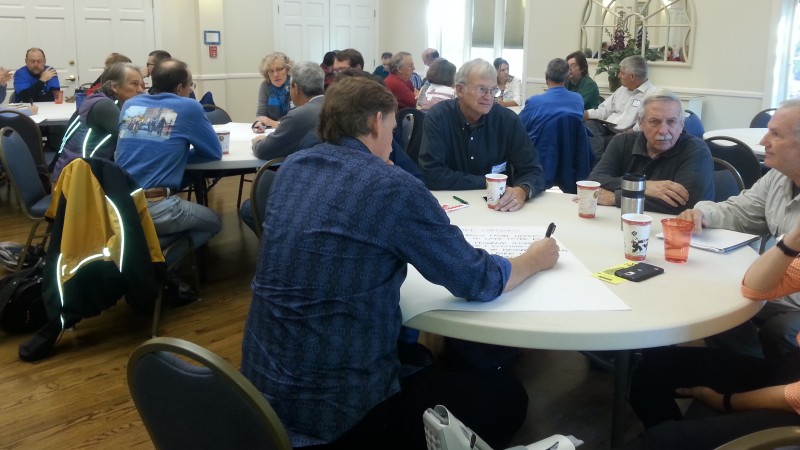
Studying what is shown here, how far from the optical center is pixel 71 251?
9.23ft

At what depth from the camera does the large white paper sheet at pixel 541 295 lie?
1.54m

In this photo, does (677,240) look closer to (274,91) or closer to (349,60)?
(274,91)

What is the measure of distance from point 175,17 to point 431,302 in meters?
7.44

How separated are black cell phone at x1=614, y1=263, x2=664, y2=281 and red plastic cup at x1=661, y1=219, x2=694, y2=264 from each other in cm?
10

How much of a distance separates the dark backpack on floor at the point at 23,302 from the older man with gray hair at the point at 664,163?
98.7 inches

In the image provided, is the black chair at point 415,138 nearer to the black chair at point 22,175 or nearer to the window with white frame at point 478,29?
the black chair at point 22,175

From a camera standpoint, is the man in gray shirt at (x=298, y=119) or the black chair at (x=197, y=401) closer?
the black chair at (x=197, y=401)

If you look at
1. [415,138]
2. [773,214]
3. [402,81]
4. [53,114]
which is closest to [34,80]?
[53,114]

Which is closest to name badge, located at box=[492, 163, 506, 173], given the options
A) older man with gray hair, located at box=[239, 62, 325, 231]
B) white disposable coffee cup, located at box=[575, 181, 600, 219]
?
white disposable coffee cup, located at box=[575, 181, 600, 219]

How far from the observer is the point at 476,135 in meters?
2.97

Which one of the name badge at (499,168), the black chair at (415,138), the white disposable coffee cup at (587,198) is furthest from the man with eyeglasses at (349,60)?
the white disposable coffee cup at (587,198)

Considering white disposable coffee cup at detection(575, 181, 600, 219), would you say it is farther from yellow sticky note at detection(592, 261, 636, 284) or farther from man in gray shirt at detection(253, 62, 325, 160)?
man in gray shirt at detection(253, 62, 325, 160)

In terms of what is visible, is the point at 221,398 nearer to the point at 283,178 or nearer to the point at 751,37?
the point at 283,178

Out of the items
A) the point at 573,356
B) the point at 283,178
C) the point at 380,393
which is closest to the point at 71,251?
the point at 283,178
